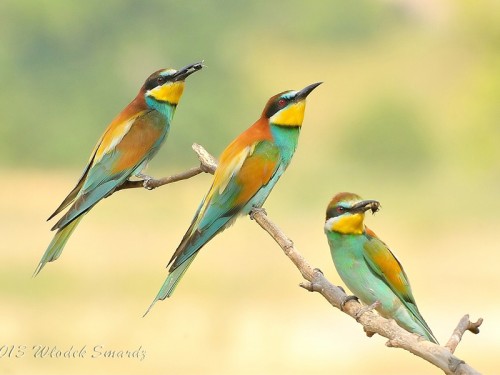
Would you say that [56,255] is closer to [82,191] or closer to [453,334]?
[82,191]

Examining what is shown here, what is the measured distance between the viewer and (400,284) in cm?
208

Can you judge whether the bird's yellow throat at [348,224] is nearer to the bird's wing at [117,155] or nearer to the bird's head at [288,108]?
the bird's head at [288,108]

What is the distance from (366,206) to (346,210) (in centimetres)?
5

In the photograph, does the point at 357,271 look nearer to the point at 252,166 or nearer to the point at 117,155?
the point at 252,166

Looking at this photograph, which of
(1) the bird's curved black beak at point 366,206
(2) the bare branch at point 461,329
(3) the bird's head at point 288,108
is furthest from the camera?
(3) the bird's head at point 288,108

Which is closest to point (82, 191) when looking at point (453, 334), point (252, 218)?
point (252, 218)

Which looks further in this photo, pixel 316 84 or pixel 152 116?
pixel 152 116

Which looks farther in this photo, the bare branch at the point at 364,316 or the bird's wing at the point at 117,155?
the bird's wing at the point at 117,155

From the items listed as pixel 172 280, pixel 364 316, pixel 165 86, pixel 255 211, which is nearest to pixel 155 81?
pixel 165 86

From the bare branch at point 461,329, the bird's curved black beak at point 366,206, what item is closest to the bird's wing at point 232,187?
the bird's curved black beak at point 366,206

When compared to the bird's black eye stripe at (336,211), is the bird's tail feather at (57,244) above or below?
below

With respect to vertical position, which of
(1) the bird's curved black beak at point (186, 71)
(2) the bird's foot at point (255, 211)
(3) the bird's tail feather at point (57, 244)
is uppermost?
(1) the bird's curved black beak at point (186, 71)

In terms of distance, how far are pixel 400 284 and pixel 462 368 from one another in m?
0.65

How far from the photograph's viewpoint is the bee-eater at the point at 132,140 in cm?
193
